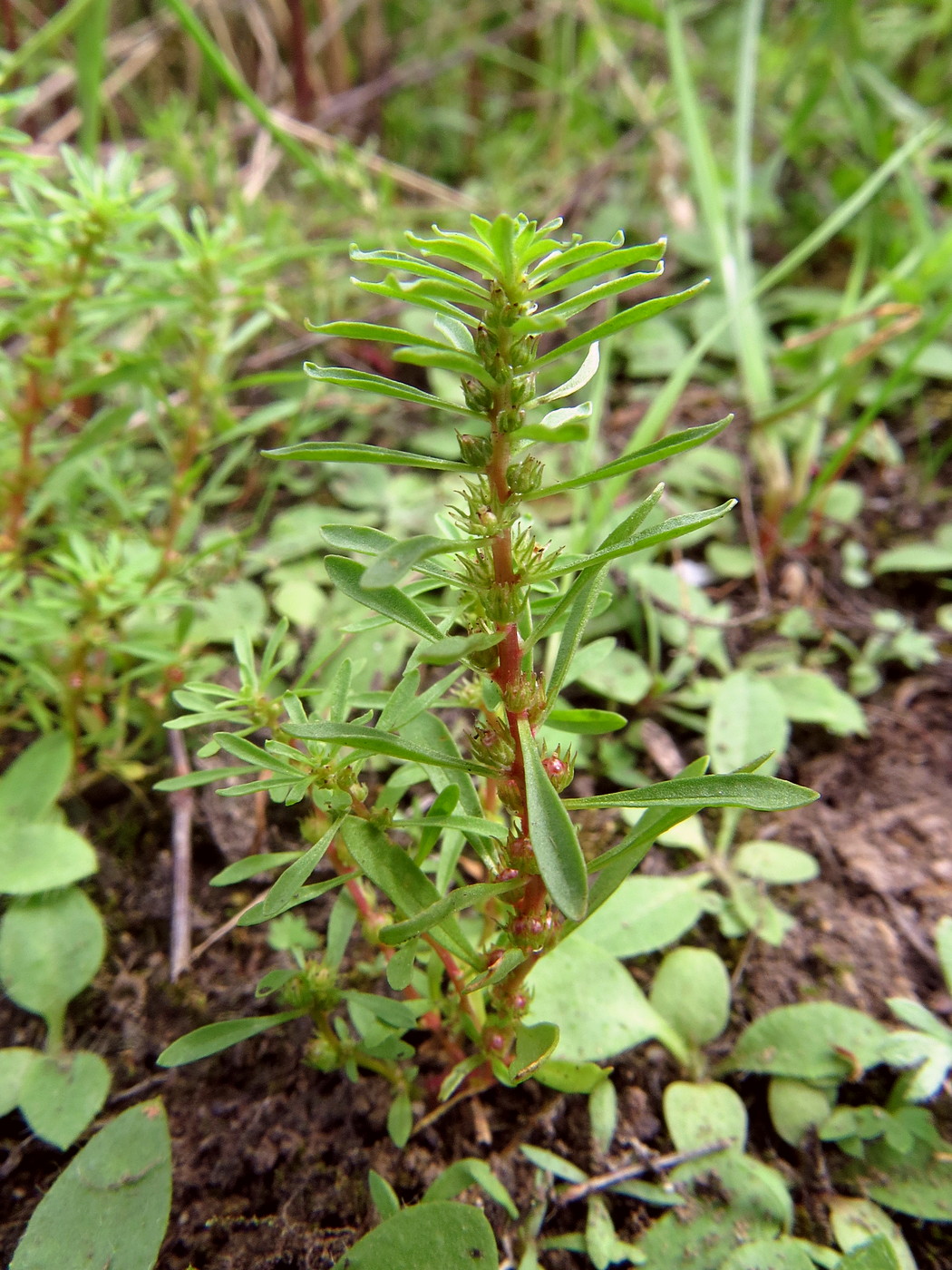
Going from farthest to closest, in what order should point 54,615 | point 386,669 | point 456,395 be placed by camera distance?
1. point 456,395
2. point 386,669
3. point 54,615

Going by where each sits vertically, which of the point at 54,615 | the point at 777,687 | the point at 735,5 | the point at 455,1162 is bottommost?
the point at 455,1162

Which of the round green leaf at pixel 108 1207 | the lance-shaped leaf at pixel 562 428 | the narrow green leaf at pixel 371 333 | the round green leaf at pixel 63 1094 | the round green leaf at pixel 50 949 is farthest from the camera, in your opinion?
the round green leaf at pixel 50 949

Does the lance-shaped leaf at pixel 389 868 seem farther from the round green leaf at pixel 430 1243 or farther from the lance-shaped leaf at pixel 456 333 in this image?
the lance-shaped leaf at pixel 456 333

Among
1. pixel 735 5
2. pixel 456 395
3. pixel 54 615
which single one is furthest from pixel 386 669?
pixel 735 5

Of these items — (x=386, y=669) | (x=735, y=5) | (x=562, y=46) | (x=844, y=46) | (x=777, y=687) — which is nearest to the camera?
(x=386, y=669)

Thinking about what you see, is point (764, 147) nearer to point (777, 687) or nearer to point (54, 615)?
point (777, 687)

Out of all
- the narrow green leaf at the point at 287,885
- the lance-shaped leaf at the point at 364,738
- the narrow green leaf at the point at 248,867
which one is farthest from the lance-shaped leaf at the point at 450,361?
the narrow green leaf at the point at 248,867
